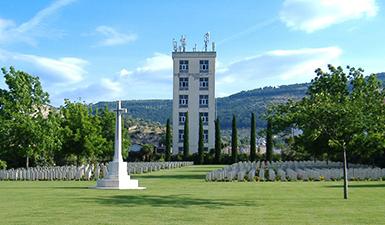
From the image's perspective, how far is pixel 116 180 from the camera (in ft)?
89.8

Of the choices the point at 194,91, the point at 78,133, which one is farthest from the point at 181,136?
the point at 78,133

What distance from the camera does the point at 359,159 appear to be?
5122 centimetres

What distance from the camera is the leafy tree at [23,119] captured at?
39312 millimetres

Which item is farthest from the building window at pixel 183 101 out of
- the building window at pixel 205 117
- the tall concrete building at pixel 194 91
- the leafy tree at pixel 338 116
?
the leafy tree at pixel 338 116

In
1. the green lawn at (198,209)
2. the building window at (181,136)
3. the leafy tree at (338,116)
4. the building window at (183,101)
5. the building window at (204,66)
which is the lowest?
the green lawn at (198,209)

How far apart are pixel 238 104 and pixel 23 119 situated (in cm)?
14543

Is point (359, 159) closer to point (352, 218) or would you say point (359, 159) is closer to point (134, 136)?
point (352, 218)

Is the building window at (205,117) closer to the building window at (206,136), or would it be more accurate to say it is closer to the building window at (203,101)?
the building window at (203,101)

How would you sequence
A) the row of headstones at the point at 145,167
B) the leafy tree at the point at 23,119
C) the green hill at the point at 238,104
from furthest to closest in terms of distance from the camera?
the green hill at the point at 238,104, the row of headstones at the point at 145,167, the leafy tree at the point at 23,119

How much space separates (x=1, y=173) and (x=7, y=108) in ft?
16.3

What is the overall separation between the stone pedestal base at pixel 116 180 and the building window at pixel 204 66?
213ft

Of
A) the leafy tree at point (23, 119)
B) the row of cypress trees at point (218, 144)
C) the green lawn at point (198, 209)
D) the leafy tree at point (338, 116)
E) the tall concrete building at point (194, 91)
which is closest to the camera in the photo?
the green lawn at point (198, 209)

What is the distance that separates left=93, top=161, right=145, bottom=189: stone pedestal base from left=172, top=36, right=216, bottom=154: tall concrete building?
64.1 m

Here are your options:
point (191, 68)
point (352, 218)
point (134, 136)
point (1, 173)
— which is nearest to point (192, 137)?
point (191, 68)
